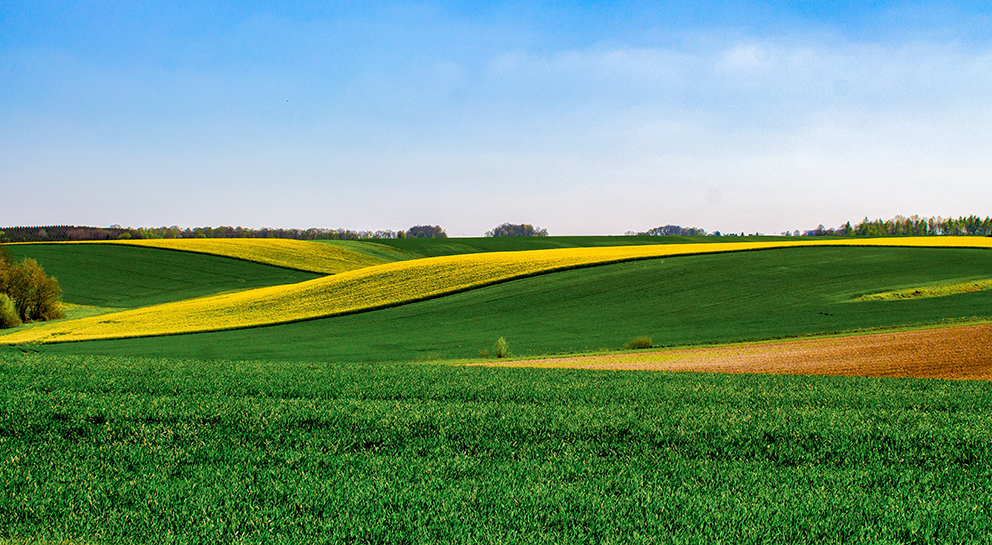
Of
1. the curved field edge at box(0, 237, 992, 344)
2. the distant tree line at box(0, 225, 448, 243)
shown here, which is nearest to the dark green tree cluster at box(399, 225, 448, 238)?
the distant tree line at box(0, 225, 448, 243)

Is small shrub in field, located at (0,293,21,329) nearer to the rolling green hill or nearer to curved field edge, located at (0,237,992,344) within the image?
curved field edge, located at (0,237,992,344)

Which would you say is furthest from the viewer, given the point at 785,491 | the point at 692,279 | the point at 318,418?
the point at 692,279

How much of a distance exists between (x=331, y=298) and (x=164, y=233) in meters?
107

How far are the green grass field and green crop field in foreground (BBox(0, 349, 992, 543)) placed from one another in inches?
1.0

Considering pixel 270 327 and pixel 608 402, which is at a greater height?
pixel 608 402

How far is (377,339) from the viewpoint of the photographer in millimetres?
25234

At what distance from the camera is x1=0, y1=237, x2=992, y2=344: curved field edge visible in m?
31.4

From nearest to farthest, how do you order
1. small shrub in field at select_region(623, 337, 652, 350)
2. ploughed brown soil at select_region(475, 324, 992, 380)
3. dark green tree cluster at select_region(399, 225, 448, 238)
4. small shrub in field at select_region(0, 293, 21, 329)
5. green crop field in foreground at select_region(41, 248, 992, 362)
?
ploughed brown soil at select_region(475, 324, 992, 380), small shrub in field at select_region(623, 337, 652, 350), green crop field in foreground at select_region(41, 248, 992, 362), small shrub in field at select_region(0, 293, 21, 329), dark green tree cluster at select_region(399, 225, 448, 238)

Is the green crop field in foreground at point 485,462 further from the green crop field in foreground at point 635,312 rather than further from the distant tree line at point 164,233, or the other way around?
the distant tree line at point 164,233

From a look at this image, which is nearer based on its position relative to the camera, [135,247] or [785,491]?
[785,491]

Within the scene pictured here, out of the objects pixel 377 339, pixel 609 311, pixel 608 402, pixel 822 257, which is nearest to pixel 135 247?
pixel 377 339

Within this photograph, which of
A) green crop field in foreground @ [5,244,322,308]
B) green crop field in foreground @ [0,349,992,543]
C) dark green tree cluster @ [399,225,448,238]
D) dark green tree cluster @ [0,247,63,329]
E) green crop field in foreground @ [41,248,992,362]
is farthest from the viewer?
dark green tree cluster @ [399,225,448,238]

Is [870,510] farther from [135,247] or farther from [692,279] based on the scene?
[135,247]

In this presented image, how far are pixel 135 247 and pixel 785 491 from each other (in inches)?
3178
